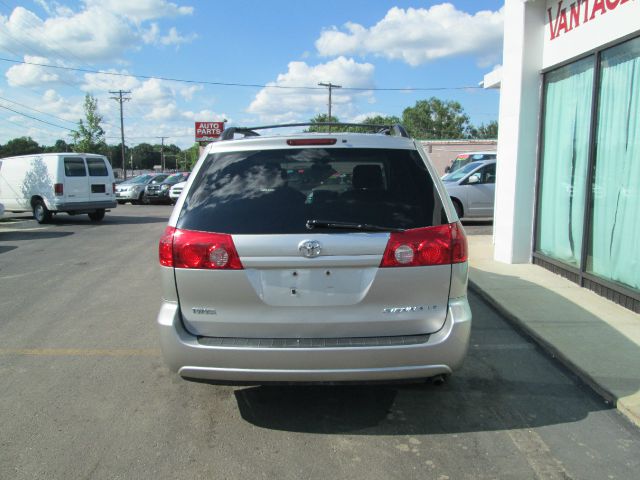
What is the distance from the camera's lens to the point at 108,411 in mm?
3668

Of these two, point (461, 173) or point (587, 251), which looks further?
point (461, 173)

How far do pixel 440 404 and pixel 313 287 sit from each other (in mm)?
1432

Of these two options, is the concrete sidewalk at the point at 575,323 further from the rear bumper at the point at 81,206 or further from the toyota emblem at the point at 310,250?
the rear bumper at the point at 81,206

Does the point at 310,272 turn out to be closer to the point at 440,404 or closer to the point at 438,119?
the point at 440,404

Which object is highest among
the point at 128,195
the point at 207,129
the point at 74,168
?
the point at 207,129

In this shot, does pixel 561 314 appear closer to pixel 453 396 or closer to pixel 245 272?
pixel 453 396

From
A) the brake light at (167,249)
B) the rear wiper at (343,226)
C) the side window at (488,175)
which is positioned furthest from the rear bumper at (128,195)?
the rear wiper at (343,226)

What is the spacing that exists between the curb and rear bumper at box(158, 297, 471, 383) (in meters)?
1.35

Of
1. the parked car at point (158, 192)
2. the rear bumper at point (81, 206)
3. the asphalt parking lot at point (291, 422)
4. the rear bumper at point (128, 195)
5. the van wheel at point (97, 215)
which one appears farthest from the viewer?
the rear bumper at point (128, 195)

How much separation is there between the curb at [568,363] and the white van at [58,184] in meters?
13.6

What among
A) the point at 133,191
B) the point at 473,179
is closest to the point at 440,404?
the point at 473,179

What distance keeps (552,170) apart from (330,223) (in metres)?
5.95

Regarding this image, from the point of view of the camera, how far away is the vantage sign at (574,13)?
20.6ft

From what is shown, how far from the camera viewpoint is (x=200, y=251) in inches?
123
